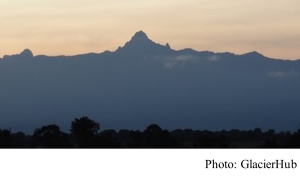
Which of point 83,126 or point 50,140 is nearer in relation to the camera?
point 50,140

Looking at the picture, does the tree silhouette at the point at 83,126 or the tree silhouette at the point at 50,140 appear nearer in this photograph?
the tree silhouette at the point at 50,140

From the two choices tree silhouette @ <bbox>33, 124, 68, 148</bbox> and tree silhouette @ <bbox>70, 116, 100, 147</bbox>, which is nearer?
tree silhouette @ <bbox>33, 124, 68, 148</bbox>
